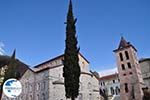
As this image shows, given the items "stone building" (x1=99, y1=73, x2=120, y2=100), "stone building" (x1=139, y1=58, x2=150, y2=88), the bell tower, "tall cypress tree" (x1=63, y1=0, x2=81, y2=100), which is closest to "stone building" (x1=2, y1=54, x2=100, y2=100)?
the bell tower

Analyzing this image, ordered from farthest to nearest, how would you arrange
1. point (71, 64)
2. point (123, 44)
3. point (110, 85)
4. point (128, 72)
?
point (110, 85) < point (123, 44) < point (128, 72) < point (71, 64)

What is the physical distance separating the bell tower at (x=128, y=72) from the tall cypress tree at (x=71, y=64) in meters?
30.5

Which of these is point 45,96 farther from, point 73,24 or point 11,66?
point 73,24

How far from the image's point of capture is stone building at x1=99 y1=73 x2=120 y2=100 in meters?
76.2

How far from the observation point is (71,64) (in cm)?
2778

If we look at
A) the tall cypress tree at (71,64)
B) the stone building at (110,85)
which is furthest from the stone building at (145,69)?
the tall cypress tree at (71,64)

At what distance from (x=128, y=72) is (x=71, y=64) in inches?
1344

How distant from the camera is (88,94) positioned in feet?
164

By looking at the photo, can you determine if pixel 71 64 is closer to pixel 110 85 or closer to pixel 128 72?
pixel 128 72

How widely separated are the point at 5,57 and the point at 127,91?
148ft

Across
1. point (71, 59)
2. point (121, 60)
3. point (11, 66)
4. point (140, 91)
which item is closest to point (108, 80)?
point (121, 60)

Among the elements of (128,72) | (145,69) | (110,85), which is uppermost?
(145,69)

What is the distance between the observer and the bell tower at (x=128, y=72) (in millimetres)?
53531

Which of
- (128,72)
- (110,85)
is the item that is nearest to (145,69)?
(128,72)
